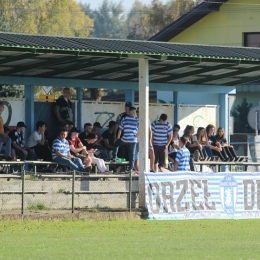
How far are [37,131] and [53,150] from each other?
140cm

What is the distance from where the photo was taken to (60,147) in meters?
22.9

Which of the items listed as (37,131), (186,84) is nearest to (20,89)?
(186,84)

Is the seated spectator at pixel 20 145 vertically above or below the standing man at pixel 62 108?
below

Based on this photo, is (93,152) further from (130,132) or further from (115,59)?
(115,59)

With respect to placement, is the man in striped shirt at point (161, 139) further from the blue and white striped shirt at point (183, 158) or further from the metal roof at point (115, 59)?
the metal roof at point (115, 59)

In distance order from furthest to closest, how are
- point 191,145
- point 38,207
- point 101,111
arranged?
point 101,111 < point 191,145 < point 38,207

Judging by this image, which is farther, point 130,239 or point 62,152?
point 62,152

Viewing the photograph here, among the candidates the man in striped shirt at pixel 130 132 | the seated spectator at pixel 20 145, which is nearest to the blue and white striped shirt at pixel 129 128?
the man in striped shirt at pixel 130 132

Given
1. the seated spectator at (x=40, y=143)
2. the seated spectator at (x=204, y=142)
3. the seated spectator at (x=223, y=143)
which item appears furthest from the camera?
the seated spectator at (x=223, y=143)

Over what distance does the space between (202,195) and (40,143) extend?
4.36 m

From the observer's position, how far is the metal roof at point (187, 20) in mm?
44188

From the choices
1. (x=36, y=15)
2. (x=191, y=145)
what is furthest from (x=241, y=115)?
(x=36, y=15)

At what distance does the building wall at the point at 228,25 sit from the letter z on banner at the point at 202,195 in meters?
22.1

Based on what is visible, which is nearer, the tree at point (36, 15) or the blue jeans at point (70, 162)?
the blue jeans at point (70, 162)
